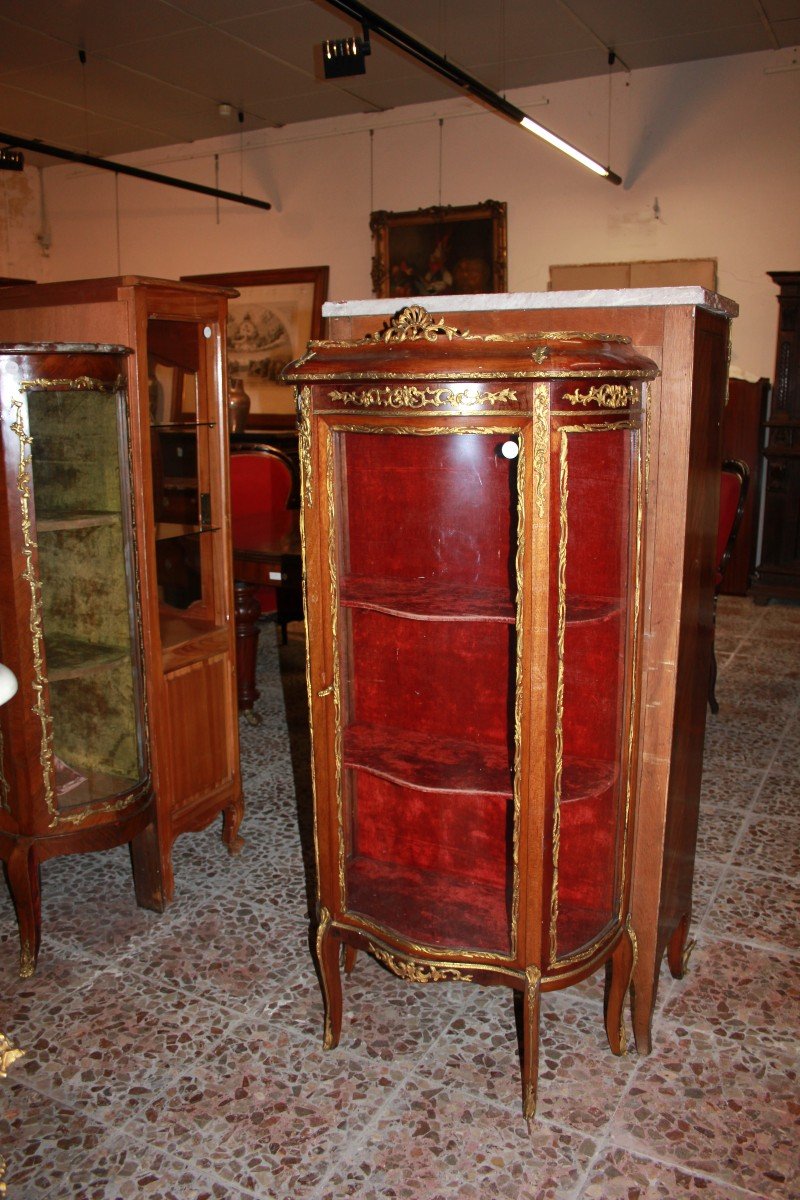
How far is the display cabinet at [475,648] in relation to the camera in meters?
1.69

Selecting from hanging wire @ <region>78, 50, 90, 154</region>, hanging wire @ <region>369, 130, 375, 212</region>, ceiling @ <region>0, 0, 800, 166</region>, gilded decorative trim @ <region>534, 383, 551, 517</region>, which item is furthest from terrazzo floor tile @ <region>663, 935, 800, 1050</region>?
hanging wire @ <region>369, 130, 375, 212</region>

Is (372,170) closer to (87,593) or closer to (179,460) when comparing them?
(179,460)

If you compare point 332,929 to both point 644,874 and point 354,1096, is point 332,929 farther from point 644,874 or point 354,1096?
point 644,874

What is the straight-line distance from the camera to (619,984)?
210cm

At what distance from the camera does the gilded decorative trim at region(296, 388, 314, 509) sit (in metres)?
1.83

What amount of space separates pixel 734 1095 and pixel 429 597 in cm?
124

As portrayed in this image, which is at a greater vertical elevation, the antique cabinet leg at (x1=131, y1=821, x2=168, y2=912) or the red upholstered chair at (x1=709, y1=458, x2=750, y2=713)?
the red upholstered chair at (x1=709, y1=458, x2=750, y2=713)

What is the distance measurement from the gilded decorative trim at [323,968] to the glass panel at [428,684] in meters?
0.07

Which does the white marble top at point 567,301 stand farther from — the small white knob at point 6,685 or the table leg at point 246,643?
the table leg at point 246,643

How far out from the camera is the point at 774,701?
4.58 metres

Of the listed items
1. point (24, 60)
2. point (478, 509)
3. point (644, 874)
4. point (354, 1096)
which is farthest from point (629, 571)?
point (24, 60)

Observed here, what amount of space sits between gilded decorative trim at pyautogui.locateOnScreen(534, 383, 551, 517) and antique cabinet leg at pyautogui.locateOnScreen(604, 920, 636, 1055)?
1034 millimetres

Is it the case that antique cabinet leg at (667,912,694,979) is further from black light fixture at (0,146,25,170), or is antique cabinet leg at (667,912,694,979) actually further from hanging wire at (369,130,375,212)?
hanging wire at (369,130,375,212)

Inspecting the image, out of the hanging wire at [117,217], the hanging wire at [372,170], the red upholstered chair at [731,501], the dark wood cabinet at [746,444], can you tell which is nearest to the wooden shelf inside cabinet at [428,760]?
the red upholstered chair at [731,501]
